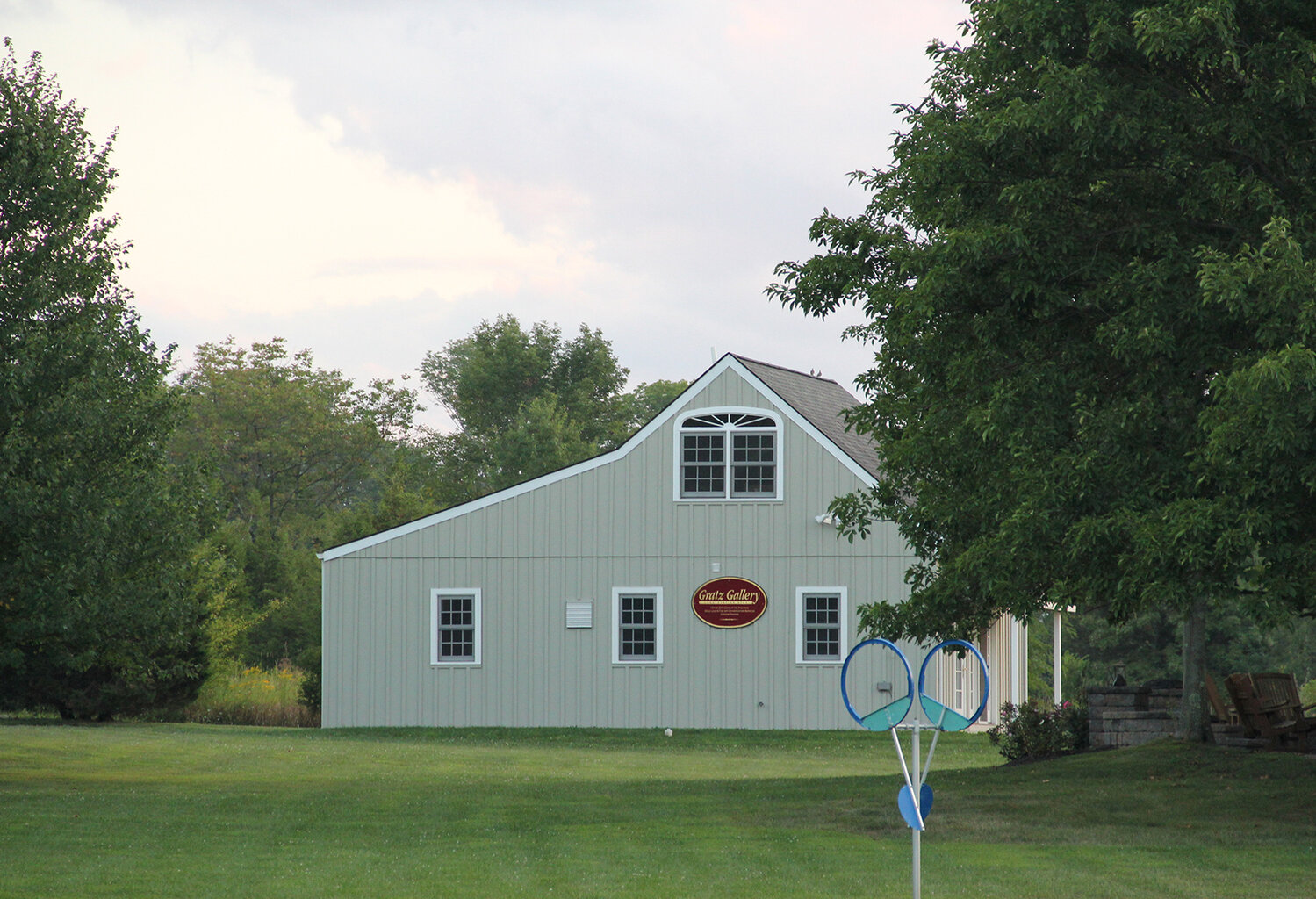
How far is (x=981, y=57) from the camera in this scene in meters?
14.1

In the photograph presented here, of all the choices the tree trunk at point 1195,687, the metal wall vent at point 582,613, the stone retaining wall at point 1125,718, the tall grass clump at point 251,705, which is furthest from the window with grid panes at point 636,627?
the tree trunk at point 1195,687

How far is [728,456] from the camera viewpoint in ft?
88.8

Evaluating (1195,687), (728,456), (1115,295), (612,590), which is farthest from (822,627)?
(1115,295)

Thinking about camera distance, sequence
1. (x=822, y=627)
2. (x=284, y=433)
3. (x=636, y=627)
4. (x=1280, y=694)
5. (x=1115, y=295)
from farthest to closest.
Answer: (x=284, y=433), (x=636, y=627), (x=822, y=627), (x=1280, y=694), (x=1115, y=295)

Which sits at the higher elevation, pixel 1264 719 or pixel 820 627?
pixel 820 627

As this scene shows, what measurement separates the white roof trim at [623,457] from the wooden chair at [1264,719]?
10846mm

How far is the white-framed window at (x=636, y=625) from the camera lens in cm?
2711

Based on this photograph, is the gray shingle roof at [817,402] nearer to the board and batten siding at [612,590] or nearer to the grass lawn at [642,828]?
the board and batten siding at [612,590]

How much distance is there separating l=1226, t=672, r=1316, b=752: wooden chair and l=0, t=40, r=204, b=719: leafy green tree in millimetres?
11547

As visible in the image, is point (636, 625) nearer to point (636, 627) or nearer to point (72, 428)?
point (636, 627)

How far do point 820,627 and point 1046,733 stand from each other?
867 cm

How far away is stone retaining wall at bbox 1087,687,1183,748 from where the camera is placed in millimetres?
18078

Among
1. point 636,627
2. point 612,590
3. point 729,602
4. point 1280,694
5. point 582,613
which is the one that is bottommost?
point 1280,694

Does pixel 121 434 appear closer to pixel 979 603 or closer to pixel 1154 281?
pixel 979 603
